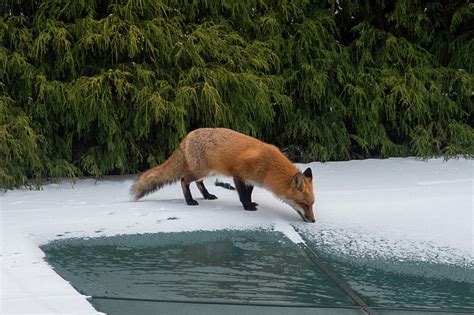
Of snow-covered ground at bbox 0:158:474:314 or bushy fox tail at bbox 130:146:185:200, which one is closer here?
snow-covered ground at bbox 0:158:474:314

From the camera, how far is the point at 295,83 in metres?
7.70

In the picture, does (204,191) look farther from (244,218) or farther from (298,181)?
(298,181)

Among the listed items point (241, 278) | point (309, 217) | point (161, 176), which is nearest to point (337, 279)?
point (241, 278)

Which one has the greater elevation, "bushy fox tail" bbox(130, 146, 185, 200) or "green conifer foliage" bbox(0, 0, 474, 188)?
"green conifer foliage" bbox(0, 0, 474, 188)

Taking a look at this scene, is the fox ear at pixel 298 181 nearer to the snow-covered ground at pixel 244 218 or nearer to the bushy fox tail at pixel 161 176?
the snow-covered ground at pixel 244 218

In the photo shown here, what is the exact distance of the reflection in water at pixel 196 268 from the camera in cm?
403

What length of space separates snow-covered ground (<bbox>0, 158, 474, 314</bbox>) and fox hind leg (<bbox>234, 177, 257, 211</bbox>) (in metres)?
0.10

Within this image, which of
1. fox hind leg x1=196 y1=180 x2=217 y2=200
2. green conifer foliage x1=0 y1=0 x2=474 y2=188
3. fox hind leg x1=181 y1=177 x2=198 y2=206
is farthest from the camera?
green conifer foliage x1=0 y1=0 x2=474 y2=188

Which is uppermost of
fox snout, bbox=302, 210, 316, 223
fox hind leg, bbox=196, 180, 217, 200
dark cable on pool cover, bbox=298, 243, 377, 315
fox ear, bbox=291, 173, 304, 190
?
fox ear, bbox=291, 173, 304, 190

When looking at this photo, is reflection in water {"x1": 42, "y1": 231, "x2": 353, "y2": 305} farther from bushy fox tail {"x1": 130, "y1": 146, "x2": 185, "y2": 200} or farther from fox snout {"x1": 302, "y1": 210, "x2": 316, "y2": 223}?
bushy fox tail {"x1": 130, "y1": 146, "x2": 185, "y2": 200}

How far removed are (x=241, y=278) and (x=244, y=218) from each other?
133cm

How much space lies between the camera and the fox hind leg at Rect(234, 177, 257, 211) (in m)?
5.76

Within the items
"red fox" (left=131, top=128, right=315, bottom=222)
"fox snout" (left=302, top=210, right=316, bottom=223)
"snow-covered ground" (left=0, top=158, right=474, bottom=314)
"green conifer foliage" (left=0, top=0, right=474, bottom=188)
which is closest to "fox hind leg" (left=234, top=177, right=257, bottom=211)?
"red fox" (left=131, top=128, right=315, bottom=222)

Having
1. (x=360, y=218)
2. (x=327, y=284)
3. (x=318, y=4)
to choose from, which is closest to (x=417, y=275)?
(x=327, y=284)
